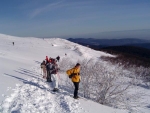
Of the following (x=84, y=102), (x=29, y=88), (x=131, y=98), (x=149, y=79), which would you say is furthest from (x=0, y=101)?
(x=149, y=79)

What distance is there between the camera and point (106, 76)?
11.3m

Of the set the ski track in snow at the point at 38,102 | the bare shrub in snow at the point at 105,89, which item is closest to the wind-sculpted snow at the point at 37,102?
the ski track in snow at the point at 38,102

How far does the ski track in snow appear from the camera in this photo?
778 cm

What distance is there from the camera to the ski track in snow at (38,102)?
7777 millimetres

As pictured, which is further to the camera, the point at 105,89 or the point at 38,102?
the point at 105,89

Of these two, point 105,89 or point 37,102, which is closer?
point 37,102

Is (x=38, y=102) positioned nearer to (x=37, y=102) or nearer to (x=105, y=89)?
(x=37, y=102)

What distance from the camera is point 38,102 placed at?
8695 mm

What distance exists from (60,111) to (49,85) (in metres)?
4.43

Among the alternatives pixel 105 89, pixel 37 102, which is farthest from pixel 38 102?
pixel 105 89

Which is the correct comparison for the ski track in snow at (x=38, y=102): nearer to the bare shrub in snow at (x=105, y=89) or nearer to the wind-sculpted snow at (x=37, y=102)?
the wind-sculpted snow at (x=37, y=102)

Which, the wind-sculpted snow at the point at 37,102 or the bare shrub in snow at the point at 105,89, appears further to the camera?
the bare shrub in snow at the point at 105,89

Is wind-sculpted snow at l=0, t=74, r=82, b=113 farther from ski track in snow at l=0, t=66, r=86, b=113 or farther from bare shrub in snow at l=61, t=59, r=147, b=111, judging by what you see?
bare shrub in snow at l=61, t=59, r=147, b=111

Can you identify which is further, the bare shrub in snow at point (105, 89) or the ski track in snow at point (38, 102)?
the bare shrub in snow at point (105, 89)
